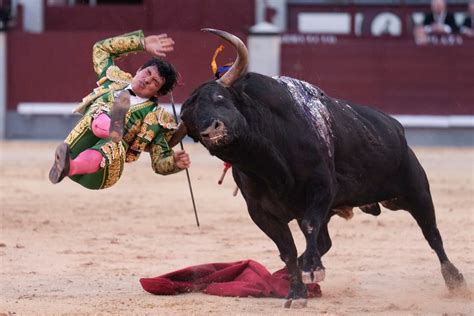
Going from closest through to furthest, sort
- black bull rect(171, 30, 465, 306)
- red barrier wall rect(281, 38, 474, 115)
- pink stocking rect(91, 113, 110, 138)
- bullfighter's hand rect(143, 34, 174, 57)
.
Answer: black bull rect(171, 30, 465, 306), pink stocking rect(91, 113, 110, 138), bullfighter's hand rect(143, 34, 174, 57), red barrier wall rect(281, 38, 474, 115)

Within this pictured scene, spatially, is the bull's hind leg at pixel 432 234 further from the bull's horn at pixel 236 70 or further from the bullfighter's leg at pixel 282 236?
the bull's horn at pixel 236 70

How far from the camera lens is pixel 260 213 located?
5277 millimetres

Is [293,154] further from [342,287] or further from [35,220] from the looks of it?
[35,220]

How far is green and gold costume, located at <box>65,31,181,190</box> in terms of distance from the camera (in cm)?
521

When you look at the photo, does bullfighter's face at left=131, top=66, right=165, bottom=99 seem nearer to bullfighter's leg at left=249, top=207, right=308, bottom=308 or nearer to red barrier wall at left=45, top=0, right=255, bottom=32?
bullfighter's leg at left=249, top=207, right=308, bottom=308

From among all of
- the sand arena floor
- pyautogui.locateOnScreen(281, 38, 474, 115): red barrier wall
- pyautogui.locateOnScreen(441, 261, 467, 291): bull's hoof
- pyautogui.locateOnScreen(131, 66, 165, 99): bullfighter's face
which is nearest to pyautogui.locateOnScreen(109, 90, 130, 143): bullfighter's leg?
pyautogui.locateOnScreen(131, 66, 165, 99): bullfighter's face

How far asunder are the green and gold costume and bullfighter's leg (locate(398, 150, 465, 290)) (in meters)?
1.15

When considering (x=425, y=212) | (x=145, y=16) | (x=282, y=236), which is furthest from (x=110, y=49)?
(x=145, y=16)

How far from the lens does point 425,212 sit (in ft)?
19.1

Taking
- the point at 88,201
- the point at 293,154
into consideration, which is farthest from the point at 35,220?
the point at 293,154

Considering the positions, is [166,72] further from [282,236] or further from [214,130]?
[282,236]

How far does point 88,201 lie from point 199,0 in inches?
285

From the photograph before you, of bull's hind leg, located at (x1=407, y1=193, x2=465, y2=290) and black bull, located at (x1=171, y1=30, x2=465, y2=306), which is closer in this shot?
black bull, located at (x1=171, y1=30, x2=465, y2=306)

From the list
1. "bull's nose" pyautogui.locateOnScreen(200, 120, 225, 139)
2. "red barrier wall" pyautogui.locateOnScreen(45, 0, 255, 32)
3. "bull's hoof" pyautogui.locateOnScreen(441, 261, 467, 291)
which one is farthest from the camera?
"red barrier wall" pyautogui.locateOnScreen(45, 0, 255, 32)
